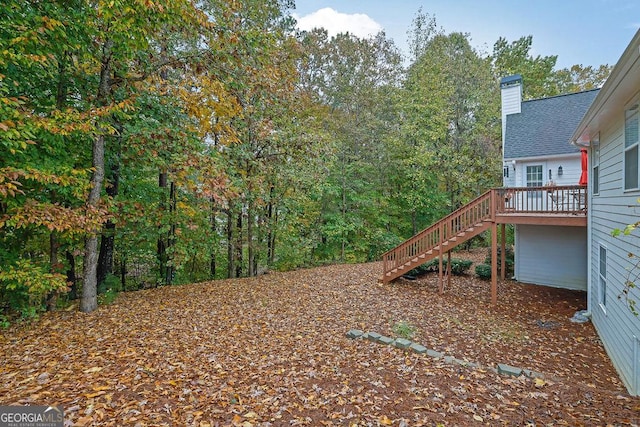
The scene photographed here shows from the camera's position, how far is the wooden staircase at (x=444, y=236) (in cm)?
859

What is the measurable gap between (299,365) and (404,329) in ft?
8.36

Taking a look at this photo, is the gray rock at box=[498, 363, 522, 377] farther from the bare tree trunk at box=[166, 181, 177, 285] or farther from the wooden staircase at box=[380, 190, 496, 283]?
the bare tree trunk at box=[166, 181, 177, 285]

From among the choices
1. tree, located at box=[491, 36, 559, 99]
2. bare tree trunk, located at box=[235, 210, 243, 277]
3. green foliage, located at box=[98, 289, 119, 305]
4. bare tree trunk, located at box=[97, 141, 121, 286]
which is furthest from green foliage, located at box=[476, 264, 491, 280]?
tree, located at box=[491, 36, 559, 99]

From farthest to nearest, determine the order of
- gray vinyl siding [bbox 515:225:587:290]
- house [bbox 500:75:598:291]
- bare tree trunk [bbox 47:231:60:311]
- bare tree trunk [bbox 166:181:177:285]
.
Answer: house [bbox 500:75:598:291] < gray vinyl siding [bbox 515:225:587:290] < bare tree trunk [bbox 166:181:177:285] < bare tree trunk [bbox 47:231:60:311]

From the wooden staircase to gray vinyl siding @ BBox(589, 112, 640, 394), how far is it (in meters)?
2.30

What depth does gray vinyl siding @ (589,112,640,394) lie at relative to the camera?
4422 millimetres

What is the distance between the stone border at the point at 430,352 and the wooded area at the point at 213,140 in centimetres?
401

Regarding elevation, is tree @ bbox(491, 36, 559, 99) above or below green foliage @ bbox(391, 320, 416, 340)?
above

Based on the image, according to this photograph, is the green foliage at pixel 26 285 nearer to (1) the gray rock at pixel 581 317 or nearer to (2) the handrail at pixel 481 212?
(2) the handrail at pixel 481 212

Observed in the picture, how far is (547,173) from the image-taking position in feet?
35.2

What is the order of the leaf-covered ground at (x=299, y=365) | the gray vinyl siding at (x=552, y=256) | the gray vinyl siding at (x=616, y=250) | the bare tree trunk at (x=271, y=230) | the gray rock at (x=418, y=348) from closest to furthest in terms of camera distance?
the leaf-covered ground at (x=299, y=365), the gray vinyl siding at (x=616, y=250), the gray rock at (x=418, y=348), the gray vinyl siding at (x=552, y=256), the bare tree trunk at (x=271, y=230)

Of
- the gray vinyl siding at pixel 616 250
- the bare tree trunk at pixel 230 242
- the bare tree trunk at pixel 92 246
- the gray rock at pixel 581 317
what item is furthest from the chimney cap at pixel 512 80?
the bare tree trunk at pixel 92 246

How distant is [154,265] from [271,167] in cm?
579

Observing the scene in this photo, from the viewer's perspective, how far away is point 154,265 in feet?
38.1
